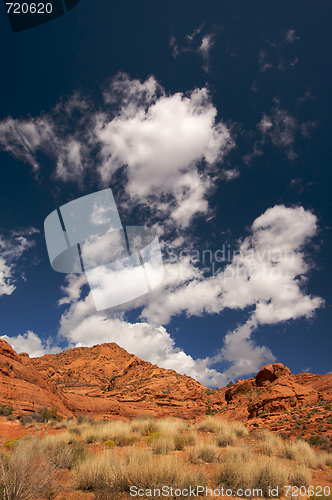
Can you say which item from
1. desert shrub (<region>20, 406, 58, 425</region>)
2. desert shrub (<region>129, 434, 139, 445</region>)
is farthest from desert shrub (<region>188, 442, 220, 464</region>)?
desert shrub (<region>20, 406, 58, 425</region>)

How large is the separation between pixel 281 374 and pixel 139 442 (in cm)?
2983

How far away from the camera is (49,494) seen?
414cm

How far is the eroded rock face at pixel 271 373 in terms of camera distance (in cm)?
3130

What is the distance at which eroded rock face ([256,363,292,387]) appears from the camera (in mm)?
31297

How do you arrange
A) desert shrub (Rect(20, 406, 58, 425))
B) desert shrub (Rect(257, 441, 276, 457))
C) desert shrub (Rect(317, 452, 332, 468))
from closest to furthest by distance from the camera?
desert shrub (Rect(317, 452, 332, 468)), desert shrub (Rect(257, 441, 276, 457)), desert shrub (Rect(20, 406, 58, 425))

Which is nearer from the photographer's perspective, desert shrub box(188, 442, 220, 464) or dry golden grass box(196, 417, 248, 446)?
desert shrub box(188, 442, 220, 464)

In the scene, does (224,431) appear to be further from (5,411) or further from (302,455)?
(5,411)

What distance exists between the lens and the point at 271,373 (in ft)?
107

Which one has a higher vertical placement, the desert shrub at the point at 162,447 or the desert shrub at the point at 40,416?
the desert shrub at the point at 40,416

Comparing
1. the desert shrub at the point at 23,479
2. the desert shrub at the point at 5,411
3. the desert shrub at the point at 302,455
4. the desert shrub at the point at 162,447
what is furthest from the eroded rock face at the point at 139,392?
the desert shrub at the point at 23,479

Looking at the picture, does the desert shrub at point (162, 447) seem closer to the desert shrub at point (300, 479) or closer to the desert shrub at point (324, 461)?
the desert shrub at point (300, 479)

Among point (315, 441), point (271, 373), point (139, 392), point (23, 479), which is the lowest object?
point (315, 441)

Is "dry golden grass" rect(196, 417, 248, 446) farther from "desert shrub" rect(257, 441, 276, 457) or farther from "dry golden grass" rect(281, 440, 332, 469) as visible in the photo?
"dry golden grass" rect(281, 440, 332, 469)

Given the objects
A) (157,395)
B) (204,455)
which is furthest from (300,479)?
(157,395)
